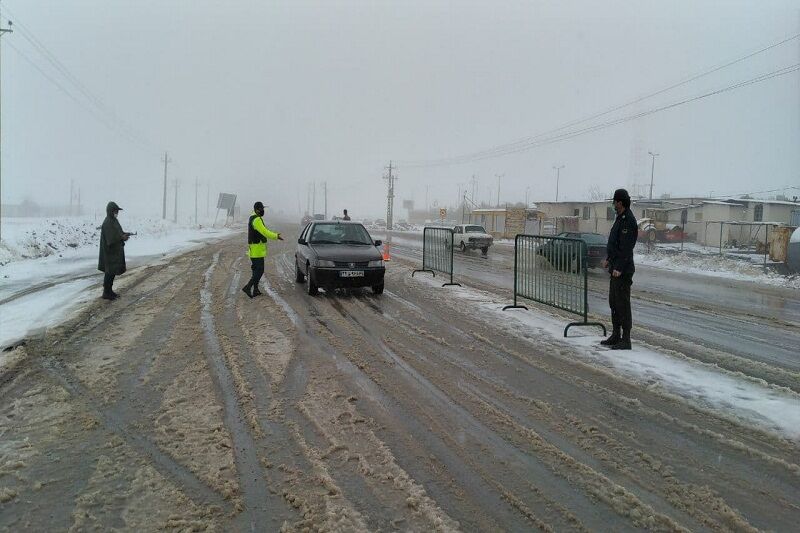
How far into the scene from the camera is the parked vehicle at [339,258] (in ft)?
33.4

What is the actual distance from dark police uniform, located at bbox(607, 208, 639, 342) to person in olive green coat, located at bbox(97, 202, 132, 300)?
28.2 ft

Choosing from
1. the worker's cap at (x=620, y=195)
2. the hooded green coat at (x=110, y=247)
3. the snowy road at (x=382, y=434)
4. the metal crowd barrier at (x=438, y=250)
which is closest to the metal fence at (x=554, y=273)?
the worker's cap at (x=620, y=195)

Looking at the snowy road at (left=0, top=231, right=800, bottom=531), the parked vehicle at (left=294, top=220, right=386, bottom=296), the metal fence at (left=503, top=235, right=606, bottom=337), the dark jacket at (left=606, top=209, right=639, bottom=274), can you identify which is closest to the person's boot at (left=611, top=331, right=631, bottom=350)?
the snowy road at (left=0, top=231, right=800, bottom=531)

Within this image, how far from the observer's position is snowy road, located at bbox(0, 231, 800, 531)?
9.82ft

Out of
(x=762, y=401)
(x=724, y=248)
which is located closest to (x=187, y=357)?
(x=762, y=401)

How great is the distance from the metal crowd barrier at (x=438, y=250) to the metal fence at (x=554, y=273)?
138 inches

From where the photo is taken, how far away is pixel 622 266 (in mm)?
6570

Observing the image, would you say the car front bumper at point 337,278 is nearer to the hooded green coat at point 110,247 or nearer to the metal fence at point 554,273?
the metal fence at point 554,273


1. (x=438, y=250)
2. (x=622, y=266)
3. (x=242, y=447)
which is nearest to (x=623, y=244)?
(x=622, y=266)

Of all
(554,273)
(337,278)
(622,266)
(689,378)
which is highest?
(622,266)

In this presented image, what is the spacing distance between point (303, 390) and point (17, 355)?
3.63 meters

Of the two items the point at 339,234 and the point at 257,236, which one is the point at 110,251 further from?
the point at 339,234

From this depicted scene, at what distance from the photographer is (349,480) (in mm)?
3309

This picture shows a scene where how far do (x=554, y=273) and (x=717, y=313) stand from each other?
432 cm
